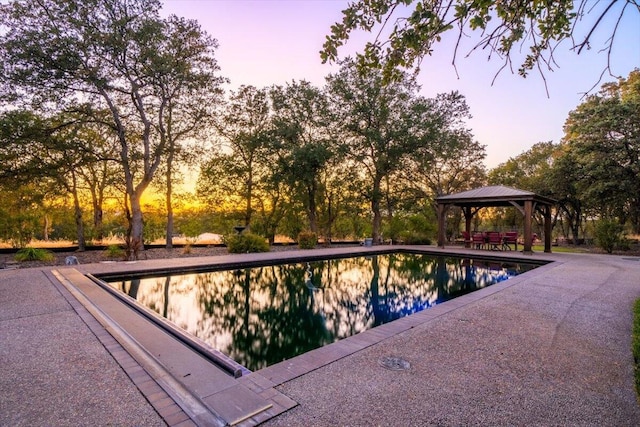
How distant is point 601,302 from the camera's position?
16.6ft

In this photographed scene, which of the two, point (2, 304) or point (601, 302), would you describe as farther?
point (601, 302)

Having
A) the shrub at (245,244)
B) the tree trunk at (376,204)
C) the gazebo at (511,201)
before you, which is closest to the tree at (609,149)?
the gazebo at (511,201)

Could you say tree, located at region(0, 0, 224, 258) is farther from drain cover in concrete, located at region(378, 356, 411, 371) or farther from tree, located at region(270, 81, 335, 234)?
drain cover in concrete, located at region(378, 356, 411, 371)

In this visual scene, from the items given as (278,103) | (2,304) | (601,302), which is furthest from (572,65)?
(278,103)

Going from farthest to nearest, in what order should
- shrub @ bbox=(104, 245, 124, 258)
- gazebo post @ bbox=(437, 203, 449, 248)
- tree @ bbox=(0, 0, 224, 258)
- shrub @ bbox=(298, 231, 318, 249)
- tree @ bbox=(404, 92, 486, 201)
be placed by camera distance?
tree @ bbox=(404, 92, 486, 201) → gazebo post @ bbox=(437, 203, 449, 248) → shrub @ bbox=(298, 231, 318, 249) → shrub @ bbox=(104, 245, 124, 258) → tree @ bbox=(0, 0, 224, 258)

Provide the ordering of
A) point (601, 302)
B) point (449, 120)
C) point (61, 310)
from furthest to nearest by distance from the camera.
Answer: point (449, 120) < point (601, 302) < point (61, 310)

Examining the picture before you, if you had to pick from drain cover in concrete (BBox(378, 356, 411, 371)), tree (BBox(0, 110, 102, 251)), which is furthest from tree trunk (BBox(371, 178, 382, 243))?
drain cover in concrete (BBox(378, 356, 411, 371))

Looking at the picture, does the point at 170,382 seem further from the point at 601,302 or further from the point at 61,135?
the point at 61,135

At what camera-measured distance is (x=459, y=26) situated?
2191 millimetres

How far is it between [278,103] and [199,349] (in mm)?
16347

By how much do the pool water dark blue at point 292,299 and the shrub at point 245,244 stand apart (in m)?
2.83

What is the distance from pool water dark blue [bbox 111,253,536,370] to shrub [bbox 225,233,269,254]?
2.83m

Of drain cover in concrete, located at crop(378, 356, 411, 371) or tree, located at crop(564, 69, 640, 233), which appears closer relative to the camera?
drain cover in concrete, located at crop(378, 356, 411, 371)

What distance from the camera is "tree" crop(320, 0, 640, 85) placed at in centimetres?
200
